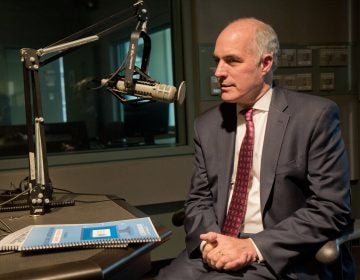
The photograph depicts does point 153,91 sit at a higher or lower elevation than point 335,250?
higher

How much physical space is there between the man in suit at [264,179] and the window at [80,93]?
100 centimetres

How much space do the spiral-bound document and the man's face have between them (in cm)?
58

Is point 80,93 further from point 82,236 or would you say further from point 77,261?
point 77,261

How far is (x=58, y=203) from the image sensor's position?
5.06 feet

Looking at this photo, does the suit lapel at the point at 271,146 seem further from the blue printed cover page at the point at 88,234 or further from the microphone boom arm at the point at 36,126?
the microphone boom arm at the point at 36,126

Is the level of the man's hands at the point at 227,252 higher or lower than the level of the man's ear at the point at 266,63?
lower

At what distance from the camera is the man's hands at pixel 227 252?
4.19 ft

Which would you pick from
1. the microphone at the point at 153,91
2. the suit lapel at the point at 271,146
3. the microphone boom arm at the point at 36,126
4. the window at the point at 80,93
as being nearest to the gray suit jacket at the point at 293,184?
the suit lapel at the point at 271,146

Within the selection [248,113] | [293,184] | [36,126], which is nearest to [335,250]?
[293,184]

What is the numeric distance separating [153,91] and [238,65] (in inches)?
13.4

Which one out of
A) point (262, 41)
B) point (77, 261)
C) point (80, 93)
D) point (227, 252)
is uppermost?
point (262, 41)

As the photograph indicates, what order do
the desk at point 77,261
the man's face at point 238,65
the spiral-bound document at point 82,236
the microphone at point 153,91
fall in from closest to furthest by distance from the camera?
the desk at point 77,261 → the spiral-bound document at point 82,236 → the microphone at point 153,91 → the man's face at point 238,65

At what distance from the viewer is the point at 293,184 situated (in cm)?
142

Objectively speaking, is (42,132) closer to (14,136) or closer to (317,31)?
Answer: (14,136)
